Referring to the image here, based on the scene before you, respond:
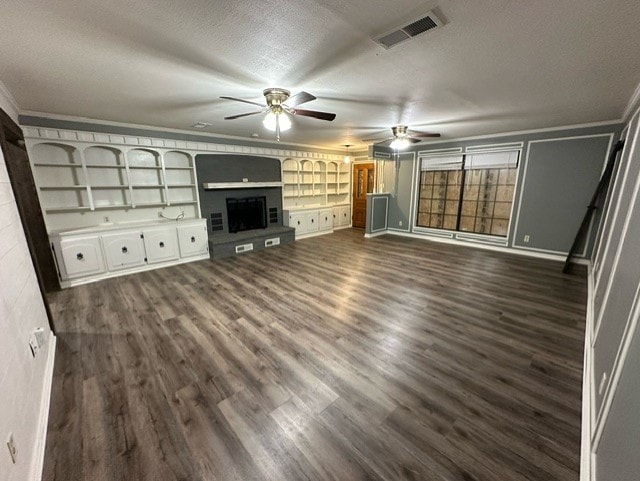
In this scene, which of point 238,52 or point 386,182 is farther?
point 386,182

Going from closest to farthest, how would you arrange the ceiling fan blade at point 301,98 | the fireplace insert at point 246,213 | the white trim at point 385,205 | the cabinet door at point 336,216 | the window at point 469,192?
1. the ceiling fan blade at point 301,98
2. the window at point 469,192
3. the fireplace insert at point 246,213
4. the white trim at point 385,205
5. the cabinet door at point 336,216

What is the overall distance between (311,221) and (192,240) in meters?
3.24

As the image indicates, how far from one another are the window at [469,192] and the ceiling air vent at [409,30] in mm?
5080

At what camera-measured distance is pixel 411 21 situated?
1544 mm

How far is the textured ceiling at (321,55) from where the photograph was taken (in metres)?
1.47

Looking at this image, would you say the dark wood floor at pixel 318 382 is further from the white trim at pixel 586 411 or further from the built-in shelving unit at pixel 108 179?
the built-in shelving unit at pixel 108 179

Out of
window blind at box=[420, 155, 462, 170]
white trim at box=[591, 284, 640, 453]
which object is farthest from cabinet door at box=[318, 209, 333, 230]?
white trim at box=[591, 284, 640, 453]

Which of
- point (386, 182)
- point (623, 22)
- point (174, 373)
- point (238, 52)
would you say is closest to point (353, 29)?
point (238, 52)

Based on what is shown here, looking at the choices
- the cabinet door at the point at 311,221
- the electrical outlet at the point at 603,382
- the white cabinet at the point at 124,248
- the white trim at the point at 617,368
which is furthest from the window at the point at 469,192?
the white cabinet at the point at 124,248

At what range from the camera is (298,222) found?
6961 millimetres

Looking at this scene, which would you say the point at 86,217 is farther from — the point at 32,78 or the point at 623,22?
the point at 623,22

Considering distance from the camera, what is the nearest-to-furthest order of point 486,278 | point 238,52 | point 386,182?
point 238,52 → point 486,278 → point 386,182

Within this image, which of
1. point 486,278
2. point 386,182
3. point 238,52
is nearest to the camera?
point 238,52

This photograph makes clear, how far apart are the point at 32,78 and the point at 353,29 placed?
306cm
